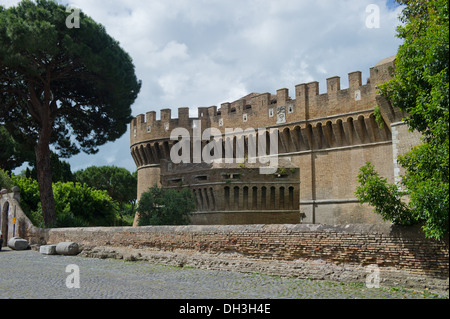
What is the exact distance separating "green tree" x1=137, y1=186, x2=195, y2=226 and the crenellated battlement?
26.6 ft

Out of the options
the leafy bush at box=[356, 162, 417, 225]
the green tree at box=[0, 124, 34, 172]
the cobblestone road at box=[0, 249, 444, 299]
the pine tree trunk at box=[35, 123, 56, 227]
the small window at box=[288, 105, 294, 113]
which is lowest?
the cobblestone road at box=[0, 249, 444, 299]

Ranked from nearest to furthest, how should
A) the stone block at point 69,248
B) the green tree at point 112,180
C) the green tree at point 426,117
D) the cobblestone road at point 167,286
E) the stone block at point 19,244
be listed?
the green tree at point 426,117 → the cobblestone road at point 167,286 → the stone block at point 69,248 → the stone block at point 19,244 → the green tree at point 112,180

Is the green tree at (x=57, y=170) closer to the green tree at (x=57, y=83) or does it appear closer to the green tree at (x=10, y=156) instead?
the green tree at (x=10, y=156)

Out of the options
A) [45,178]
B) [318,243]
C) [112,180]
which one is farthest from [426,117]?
[112,180]

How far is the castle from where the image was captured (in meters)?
22.8

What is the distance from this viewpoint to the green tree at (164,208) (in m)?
19.5

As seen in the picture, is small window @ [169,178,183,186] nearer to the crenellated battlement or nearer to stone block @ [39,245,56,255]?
the crenellated battlement


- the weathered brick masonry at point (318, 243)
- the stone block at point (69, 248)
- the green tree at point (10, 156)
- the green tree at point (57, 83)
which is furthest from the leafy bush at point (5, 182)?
the weathered brick masonry at point (318, 243)

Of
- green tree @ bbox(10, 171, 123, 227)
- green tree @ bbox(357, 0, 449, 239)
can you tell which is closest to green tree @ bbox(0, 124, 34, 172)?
green tree @ bbox(10, 171, 123, 227)

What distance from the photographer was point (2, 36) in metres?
19.2

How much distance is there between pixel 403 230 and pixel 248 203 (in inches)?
623

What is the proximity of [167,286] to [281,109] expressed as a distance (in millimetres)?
19122

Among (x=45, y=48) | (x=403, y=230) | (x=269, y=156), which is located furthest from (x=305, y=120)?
(x=403, y=230)

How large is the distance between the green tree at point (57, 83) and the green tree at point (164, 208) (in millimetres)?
4346
